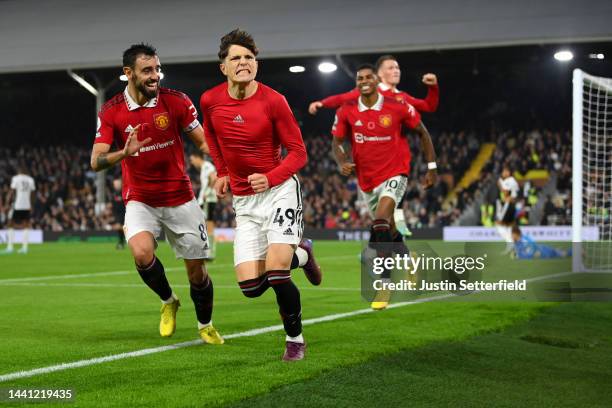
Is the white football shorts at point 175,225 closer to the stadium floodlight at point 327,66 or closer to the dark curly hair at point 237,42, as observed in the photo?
the dark curly hair at point 237,42

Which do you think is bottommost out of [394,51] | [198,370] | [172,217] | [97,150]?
[198,370]

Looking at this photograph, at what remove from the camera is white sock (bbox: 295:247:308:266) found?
641 cm

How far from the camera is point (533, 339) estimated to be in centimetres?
627

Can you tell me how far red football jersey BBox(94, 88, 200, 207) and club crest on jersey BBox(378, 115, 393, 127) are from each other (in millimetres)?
3000

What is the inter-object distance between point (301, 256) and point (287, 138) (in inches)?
51.5

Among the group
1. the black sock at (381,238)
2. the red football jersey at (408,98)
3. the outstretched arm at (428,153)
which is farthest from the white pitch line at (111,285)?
the red football jersey at (408,98)

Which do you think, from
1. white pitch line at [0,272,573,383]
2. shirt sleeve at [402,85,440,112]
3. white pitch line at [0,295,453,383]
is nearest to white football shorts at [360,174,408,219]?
white pitch line at [0,272,573,383]

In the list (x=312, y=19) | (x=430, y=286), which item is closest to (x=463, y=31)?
(x=312, y=19)

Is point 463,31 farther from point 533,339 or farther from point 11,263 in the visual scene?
point 533,339

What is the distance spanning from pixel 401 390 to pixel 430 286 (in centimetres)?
547

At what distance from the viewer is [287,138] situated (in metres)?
5.43

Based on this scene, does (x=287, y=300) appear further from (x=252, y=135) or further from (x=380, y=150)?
(x=380, y=150)

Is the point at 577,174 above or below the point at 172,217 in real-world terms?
above

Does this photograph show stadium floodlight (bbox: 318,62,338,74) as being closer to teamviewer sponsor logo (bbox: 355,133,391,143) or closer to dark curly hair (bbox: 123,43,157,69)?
teamviewer sponsor logo (bbox: 355,133,391,143)
